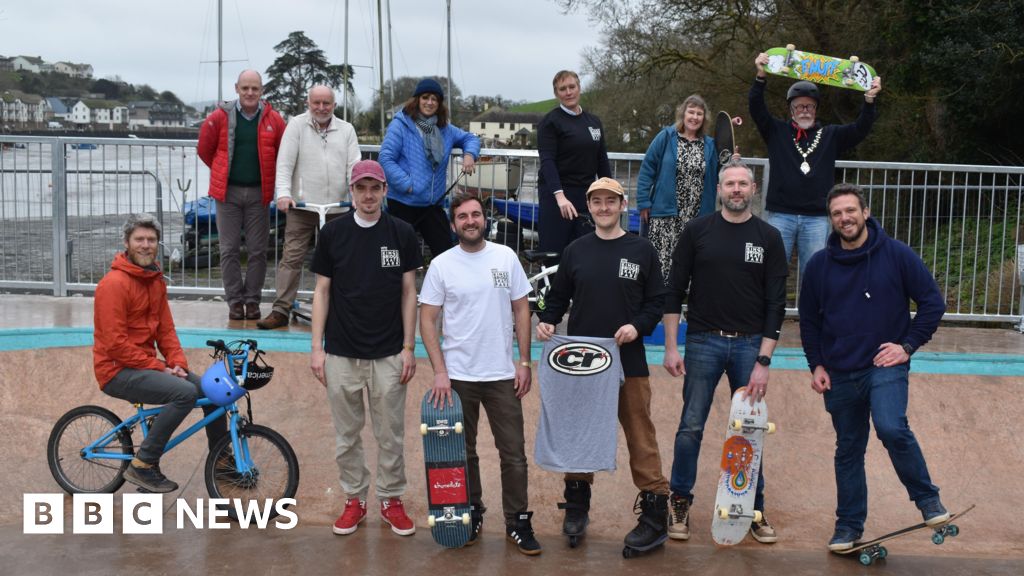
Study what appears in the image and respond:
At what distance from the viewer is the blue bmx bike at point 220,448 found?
5.24 metres

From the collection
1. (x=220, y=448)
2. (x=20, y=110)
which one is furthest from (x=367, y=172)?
(x=20, y=110)

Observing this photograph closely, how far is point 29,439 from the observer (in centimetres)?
622

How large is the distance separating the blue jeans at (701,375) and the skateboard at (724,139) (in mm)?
2169

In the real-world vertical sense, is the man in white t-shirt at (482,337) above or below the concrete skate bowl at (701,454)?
above

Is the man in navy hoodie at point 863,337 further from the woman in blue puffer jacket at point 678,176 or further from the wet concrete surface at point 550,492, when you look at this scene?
the woman in blue puffer jacket at point 678,176

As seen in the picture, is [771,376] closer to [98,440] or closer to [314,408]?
[314,408]

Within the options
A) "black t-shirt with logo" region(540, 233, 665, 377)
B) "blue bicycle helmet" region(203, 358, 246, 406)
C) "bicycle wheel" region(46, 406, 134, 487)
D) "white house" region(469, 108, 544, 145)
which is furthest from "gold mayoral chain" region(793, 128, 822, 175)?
"white house" region(469, 108, 544, 145)

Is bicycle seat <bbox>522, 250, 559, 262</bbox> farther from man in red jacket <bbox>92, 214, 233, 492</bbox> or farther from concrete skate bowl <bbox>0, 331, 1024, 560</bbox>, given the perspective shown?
man in red jacket <bbox>92, 214, 233, 492</bbox>

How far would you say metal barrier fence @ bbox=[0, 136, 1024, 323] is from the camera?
8289mm

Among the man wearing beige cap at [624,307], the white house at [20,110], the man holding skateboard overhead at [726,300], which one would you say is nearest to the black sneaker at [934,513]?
the man holding skateboard overhead at [726,300]

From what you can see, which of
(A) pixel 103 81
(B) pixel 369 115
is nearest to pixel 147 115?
(A) pixel 103 81

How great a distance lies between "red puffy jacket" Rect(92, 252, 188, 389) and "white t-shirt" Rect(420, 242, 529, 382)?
1602 mm

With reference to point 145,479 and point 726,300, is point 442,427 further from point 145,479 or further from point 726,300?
point 145,479

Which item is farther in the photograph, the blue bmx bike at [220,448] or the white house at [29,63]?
the white house at [29,63]
